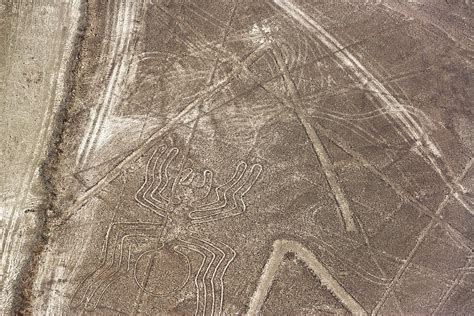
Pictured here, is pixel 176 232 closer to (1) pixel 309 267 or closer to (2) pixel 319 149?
(1) pixel 309 267

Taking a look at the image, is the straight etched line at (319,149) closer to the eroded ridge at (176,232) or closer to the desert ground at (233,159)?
the desert ground at (233,159)

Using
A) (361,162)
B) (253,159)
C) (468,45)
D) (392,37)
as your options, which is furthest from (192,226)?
(468,45)

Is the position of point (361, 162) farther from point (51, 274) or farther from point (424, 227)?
point (51, 274)

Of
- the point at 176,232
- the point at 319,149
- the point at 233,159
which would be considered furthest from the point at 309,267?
the point at 176,232

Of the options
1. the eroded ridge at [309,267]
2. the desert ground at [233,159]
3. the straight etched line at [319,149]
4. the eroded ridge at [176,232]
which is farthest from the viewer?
the straight etched line at [319,149]

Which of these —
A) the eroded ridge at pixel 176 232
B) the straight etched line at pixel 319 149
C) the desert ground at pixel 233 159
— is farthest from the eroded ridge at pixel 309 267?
the straight etched line at pixel 319 149

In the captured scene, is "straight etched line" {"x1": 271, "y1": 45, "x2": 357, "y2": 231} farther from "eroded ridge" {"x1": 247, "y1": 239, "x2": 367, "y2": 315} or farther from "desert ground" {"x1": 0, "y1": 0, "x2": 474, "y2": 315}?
"eroded ridge" {"x1": 247, "y1": 239, "x2": 367, "y2": 315}
